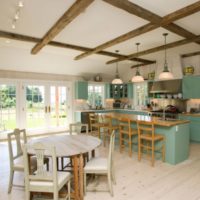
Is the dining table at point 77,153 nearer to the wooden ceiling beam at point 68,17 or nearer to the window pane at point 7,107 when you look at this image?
the wooden ceiling beam at point 68,17

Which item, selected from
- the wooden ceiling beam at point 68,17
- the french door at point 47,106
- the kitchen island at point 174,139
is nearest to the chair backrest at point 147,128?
the kitchen island at point 174,139

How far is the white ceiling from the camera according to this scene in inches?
111

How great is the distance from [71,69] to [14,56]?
7.45ft

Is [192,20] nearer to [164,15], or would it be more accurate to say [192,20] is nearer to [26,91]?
[164,15]

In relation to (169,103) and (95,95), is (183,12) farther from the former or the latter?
(95,95)

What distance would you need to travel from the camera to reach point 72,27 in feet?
12.2

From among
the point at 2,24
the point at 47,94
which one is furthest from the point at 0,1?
the point at 47,94

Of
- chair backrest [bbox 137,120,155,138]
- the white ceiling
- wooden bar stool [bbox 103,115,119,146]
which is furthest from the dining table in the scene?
the white ceiling

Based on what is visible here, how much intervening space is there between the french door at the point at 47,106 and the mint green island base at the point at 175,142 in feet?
15.0

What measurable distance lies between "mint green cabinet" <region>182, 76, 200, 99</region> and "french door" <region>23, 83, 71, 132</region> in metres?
4.59

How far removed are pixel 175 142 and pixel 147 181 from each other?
45.4 inches

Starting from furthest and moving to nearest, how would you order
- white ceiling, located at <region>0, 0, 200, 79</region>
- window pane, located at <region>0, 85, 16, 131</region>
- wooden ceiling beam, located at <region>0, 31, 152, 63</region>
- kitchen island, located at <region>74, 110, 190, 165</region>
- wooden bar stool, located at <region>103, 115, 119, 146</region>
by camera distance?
window pane, located at <region>0, 85, 16, 131</region> < wooden bar stool, located at <region>103, 115, 119, 146</region> < wooden ceiling beam, located at <region>0, 31, 152, 63</region> < kitchen island, located at <region>74, 110, 190, 165</region> < white ceiling, located at <region>0, 0, 200, 79</region>

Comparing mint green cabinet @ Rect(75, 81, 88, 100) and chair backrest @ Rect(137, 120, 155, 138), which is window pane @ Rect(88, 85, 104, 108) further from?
chair backrest @ Rect(137, 120, 155, 138)

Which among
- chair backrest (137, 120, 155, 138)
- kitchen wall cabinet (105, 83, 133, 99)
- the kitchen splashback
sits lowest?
chair backrest (137, 120, 155, 138)
